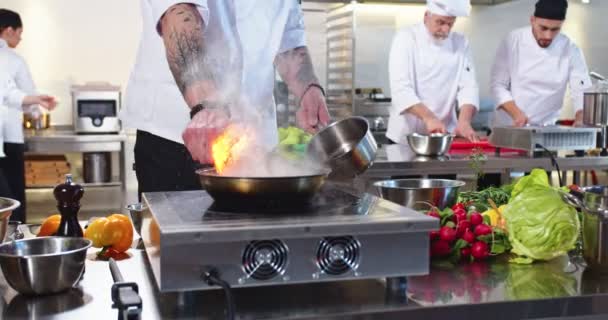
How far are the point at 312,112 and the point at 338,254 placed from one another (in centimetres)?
106

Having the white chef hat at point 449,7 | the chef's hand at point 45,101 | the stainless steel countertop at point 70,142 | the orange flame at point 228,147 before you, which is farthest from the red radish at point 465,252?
the stainless steel countertop at point 70,142

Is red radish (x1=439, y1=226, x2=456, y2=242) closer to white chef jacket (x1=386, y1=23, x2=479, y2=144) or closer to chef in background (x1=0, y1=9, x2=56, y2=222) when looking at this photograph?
white chef jacket (x1=386, y1=23, x2=479, y2=144)

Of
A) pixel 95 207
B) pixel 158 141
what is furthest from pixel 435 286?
pixel 95 207

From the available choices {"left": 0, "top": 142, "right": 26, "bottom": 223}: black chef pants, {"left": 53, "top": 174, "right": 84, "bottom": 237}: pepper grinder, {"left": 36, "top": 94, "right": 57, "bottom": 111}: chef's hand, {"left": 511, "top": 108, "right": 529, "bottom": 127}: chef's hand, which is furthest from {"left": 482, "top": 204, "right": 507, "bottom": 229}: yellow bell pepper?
Result: {"left": 0, "top": 142, "right": 26, "bottom": 223}: black chef pants

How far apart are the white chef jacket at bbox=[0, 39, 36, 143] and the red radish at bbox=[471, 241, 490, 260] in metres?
4.74

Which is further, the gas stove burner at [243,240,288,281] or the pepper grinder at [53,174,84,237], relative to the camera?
the pepper grinder at [53,174,84,237]

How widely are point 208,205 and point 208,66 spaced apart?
1.87 feet

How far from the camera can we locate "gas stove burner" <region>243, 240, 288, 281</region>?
4.14 feet

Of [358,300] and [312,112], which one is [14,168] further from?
[358,300]

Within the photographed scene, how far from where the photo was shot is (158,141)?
2.38 meters

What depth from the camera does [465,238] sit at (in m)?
1.67

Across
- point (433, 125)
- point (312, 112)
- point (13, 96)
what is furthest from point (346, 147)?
point (13, 96)

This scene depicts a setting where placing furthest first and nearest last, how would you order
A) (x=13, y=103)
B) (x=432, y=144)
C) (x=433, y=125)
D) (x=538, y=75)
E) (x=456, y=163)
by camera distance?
(x=13, y=103) → (x=538, y=75) → (x=433, y=125) → (x=432, y=144) → (x=456, y=163)

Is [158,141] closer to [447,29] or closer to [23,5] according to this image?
[447,29]
